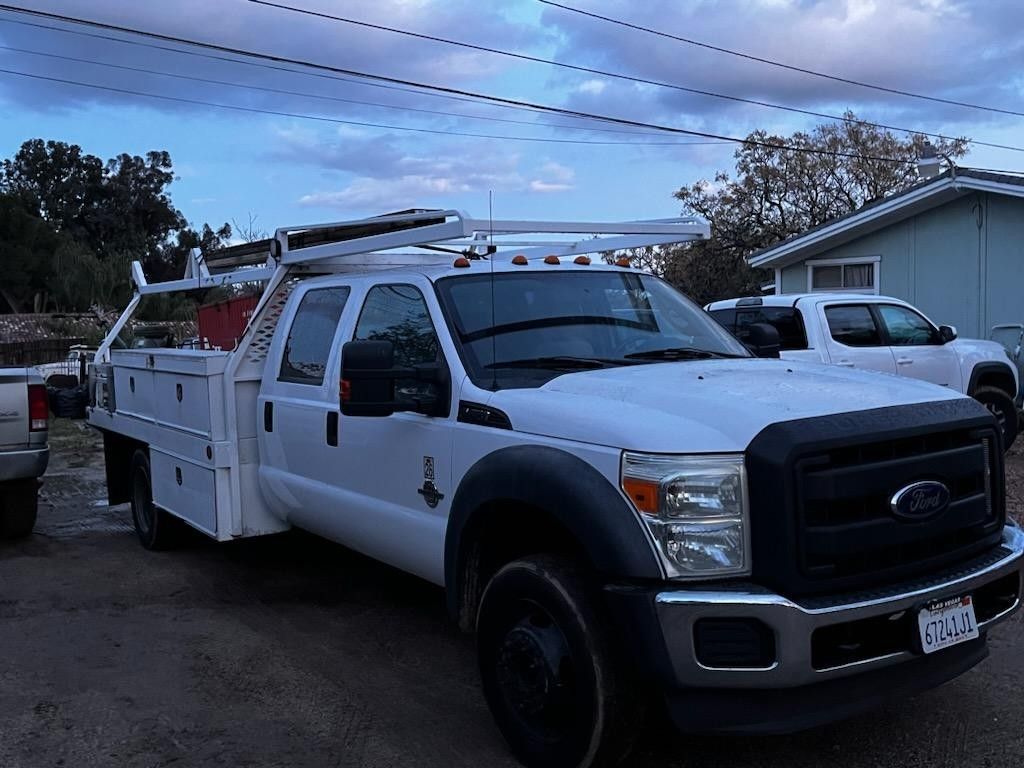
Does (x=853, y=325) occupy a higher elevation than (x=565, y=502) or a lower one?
higher

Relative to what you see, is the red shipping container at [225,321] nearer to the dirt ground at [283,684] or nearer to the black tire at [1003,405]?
the dirt ground at [283,684]

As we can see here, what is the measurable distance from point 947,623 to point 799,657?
0.69 meters

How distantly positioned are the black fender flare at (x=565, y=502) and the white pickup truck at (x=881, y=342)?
6.30 meters

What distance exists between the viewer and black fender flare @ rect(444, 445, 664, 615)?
10.8 ft

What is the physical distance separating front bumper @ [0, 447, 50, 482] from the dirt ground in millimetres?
670

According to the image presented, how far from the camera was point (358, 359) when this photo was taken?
4125 millimetres

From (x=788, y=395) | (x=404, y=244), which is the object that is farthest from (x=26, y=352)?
(x=788, y=395)

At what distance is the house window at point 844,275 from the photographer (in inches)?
652

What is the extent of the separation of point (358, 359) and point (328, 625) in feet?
7.49

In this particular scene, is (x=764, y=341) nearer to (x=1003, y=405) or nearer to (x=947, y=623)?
(x=947, y=623)

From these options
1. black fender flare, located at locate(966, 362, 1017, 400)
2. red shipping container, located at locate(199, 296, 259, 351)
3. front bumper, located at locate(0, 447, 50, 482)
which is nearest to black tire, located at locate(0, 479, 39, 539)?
front bumper, located at locate(0, 447, 50, 482)

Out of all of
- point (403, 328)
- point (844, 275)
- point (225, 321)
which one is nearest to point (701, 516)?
point (403, 328)

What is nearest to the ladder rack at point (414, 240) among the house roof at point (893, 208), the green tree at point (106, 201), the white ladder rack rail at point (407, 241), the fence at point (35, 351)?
the white ladder rack rail at point (407, 241)

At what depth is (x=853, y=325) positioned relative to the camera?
408 inches
